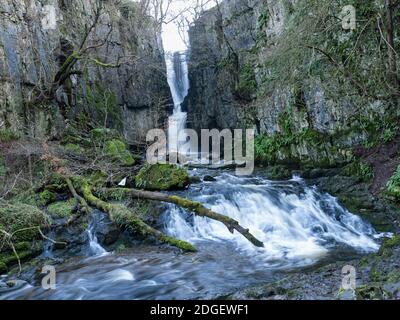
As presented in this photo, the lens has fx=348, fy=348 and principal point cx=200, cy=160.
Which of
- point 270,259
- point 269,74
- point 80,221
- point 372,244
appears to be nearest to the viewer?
point 270,259

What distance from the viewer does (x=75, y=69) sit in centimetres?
1698

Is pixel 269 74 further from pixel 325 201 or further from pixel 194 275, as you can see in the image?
pixel 194 275

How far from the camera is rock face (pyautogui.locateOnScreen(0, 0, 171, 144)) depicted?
12602mm

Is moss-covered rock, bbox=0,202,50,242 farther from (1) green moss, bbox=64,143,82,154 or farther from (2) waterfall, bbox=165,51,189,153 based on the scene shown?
(2) waterfall, bbox=165,51,189,153

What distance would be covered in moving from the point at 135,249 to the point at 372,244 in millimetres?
5244

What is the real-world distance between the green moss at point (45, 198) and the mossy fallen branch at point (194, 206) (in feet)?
4.43

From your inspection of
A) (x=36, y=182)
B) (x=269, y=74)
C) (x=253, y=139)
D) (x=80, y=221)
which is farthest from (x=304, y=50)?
(x=36, y=182)

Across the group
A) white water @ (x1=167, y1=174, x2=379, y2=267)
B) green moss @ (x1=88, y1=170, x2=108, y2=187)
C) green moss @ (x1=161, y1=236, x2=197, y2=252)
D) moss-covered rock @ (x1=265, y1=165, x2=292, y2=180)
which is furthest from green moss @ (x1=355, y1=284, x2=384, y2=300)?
moss-covered rock @ (x1=265, y1=165, x2=292, y2=180)

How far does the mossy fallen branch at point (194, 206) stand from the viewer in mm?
7434

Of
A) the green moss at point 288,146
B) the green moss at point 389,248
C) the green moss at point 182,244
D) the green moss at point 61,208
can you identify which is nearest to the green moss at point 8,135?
the green moss at point 61,208

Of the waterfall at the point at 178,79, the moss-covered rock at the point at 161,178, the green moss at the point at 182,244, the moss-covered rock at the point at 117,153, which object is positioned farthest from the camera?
the waterfall at the point at 178,79

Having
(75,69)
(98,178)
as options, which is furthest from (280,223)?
(75,69)

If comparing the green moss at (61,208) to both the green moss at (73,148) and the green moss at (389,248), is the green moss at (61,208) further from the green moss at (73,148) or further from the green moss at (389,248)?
the green moss at (389,248)

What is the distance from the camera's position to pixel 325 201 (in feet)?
33.8
